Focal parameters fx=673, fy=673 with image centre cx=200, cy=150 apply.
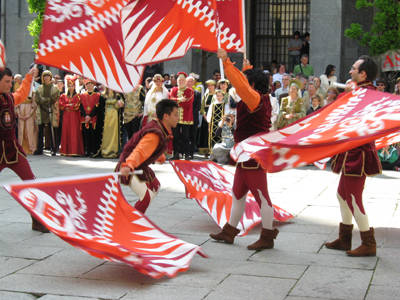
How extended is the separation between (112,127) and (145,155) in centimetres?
927

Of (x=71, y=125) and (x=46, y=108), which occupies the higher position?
(x=46, y=108)

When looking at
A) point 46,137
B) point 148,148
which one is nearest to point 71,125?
point 46,137

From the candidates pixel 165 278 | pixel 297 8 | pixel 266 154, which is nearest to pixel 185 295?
pixel 165 278

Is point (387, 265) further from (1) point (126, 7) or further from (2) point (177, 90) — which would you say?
(2) point (177, 90)

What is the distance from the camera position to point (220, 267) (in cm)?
562

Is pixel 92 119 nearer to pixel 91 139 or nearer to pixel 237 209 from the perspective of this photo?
pixel 91 139

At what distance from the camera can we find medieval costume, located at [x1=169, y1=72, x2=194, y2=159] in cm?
1427

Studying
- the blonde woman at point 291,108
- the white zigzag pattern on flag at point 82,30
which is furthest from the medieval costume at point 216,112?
the white zigzag pattern on flag at point 82,30

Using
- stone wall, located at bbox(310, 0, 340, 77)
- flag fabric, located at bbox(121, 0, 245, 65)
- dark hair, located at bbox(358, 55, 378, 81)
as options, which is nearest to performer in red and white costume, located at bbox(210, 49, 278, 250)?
flag fabric, located at bbox(121, 0, 245, 65)

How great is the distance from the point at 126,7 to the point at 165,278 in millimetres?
2894

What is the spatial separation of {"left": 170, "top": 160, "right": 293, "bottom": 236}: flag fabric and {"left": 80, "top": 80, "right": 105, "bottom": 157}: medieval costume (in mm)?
7455

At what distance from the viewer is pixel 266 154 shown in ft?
17.3

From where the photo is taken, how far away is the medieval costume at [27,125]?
15.4m

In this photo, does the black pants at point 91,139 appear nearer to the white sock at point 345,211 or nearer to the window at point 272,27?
the window at point 272,27
